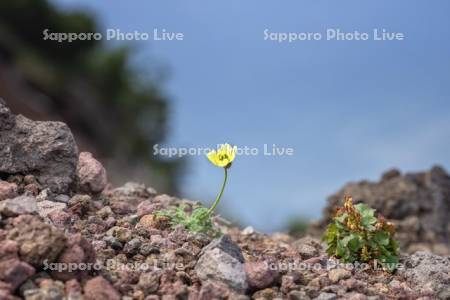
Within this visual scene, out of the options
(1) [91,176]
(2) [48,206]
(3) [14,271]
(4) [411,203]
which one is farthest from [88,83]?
(3) [14,271]

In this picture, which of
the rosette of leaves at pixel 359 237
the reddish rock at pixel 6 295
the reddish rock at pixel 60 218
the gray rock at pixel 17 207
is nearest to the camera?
the reddish rock at pixel 6 295

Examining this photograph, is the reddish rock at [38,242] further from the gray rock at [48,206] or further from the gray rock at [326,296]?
the gray rock at [326,296]

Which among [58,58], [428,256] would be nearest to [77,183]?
[428,256]

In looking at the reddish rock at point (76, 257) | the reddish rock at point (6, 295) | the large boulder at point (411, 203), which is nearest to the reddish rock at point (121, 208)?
the reddish rock at point (76, 257)

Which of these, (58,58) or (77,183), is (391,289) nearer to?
(77,183)

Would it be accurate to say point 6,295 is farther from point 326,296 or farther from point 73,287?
point 326,296
